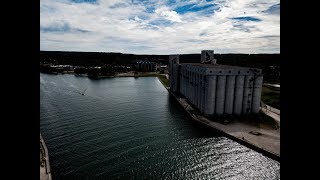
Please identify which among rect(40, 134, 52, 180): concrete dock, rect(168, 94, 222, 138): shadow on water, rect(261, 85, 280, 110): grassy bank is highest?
rect(261, 85, 280, 110): grassy bank

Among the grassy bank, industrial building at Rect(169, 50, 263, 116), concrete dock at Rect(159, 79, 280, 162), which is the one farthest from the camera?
the grassy bank

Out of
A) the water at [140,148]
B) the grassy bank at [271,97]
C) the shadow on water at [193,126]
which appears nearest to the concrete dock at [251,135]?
the shadow on water at [193,126]

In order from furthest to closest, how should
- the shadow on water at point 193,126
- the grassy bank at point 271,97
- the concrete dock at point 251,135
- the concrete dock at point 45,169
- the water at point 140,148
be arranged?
the grassy bank at point 271,97, the shadow on water at point 193,126, the concrete dock at point 251,135, the water at point 140,148, the concrete dock at point 45,169

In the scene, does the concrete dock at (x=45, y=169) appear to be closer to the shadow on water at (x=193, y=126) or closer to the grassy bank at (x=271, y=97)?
the shadow on water at (x=193, y=126)

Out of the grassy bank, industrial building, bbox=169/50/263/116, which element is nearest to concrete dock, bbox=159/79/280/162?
industrial building, bbox=169/50/263/116

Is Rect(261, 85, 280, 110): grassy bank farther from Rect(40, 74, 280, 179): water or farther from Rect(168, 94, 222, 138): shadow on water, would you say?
Rect(40, 74, 280, 179): water

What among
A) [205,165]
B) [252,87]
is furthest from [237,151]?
[252,87]
